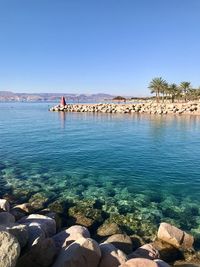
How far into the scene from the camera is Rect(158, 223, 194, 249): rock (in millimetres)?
12716

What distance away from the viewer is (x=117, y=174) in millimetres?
23125

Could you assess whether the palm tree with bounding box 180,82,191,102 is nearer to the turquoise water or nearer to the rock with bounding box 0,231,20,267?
the turquoise water

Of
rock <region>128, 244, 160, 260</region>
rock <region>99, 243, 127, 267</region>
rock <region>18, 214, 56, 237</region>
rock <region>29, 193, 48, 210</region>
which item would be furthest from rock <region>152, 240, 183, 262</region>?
rock <region>29, 193, 48, 210</region>

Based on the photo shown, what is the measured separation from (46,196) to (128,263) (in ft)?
35.5

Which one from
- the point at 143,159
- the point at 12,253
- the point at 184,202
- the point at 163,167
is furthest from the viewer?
the point at 143,159

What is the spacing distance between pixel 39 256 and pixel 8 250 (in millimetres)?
1772

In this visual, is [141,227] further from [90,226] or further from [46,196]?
[46,196]

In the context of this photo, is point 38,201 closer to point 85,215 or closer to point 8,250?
point 85,215

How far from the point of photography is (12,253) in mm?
7906

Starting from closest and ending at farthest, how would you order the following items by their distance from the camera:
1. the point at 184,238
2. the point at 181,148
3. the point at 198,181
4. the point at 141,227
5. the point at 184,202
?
the point at 184,238, the point at 141,227, the point at 184,202, the point at 198,181, the point at 181,148

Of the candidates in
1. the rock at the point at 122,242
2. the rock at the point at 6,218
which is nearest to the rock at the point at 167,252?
the rock at the point at 122,242

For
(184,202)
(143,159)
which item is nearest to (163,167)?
(143,159)

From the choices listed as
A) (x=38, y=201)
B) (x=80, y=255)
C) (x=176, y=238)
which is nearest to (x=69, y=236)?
(x=80, y=255)

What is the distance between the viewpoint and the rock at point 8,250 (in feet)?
25.2
